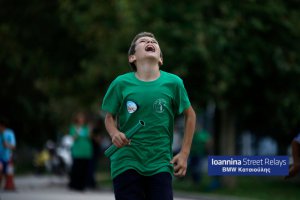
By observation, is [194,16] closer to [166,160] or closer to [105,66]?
[105,66]

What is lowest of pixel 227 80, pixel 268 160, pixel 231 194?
pixel 268 160

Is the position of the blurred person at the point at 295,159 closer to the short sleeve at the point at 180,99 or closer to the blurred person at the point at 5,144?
the short sleeve at the point at 180,99

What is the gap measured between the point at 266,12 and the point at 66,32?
6019mm

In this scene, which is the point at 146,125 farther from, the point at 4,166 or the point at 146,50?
the point at 4,166

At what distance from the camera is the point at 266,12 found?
65.9ft

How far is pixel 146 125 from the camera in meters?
6.54

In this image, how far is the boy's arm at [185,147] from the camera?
21.6 ft

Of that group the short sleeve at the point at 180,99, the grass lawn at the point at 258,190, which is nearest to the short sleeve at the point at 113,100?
the short sleeve at the point at 180,99

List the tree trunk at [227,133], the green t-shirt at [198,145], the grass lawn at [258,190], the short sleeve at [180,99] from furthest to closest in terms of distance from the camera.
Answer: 1. the green t-shirt at [198,145]
2. the tree trunk at [227,133]
3. the grass lawn at [258,190]
4. the short sleeve at [180,99]

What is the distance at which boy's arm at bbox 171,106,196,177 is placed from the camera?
6.57m

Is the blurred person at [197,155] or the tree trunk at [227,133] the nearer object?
the tree trunk at [227,133]

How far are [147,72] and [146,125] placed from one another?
1.18ft

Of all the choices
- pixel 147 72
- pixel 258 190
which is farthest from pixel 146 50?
pixel 258 190

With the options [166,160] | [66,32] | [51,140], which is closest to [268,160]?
[166,160]
